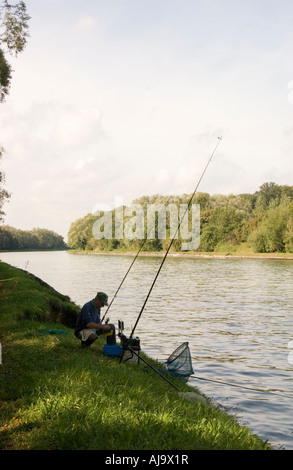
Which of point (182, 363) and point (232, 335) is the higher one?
point (182, 363)

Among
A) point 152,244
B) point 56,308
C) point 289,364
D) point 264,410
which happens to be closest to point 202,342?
point 289,364

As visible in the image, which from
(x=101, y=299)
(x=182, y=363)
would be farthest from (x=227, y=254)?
(x=182, y=363)

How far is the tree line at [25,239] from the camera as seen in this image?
575ft

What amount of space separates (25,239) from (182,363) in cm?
18154

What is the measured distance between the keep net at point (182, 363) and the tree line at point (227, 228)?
7749 cm

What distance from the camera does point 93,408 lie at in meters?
6.07

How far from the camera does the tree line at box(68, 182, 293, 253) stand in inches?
3467

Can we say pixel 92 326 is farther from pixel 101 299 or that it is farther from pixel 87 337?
pixel 101 299

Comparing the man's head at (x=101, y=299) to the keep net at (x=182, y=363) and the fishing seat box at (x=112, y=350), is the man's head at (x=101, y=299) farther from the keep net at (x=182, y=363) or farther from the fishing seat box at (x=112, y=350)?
the keep net at (x=182, y=363)

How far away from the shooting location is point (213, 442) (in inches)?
215

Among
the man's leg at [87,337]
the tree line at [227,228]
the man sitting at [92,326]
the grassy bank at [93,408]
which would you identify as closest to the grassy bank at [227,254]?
the tree line at [227,228]

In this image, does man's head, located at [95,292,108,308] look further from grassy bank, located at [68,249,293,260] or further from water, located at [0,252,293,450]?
grassy bank, located at [68,249,293,260]

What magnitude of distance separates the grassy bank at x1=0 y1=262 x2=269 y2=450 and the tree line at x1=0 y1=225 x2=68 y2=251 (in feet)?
536

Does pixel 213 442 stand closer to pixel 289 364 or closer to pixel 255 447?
pixel 255 447
